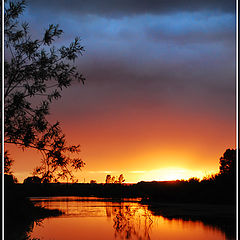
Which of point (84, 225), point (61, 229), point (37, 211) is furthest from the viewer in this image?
point (37, 211)

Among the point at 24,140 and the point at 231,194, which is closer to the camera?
the point at 24,140

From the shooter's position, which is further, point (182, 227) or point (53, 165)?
point (182, 227)

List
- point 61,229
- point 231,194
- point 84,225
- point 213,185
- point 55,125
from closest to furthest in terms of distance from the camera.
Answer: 1. point 55,125
2. point 61,229
3. point 84,225
4. point 231,194
5. point 213,185

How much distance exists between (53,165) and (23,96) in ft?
5.15

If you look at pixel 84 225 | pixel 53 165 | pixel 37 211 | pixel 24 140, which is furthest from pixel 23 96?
pixel 37 211

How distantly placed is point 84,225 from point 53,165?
5493 millimetres

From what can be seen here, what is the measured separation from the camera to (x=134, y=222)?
40.7ft

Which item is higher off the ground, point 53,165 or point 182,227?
point 53,165

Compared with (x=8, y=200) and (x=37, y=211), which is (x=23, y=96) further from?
(x=37, y=211)

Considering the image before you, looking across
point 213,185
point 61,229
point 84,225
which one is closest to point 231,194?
point 213,185

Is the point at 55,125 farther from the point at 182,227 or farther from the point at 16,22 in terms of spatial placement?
the point at 182,227

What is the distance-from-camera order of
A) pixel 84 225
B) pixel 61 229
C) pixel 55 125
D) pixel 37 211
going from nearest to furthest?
pixel 55 125, pixel 61 229, pixel 84 225, pixel 37 211

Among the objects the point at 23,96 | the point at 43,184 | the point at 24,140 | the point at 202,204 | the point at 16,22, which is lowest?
the point at 202,204

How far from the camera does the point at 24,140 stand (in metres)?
8.08
